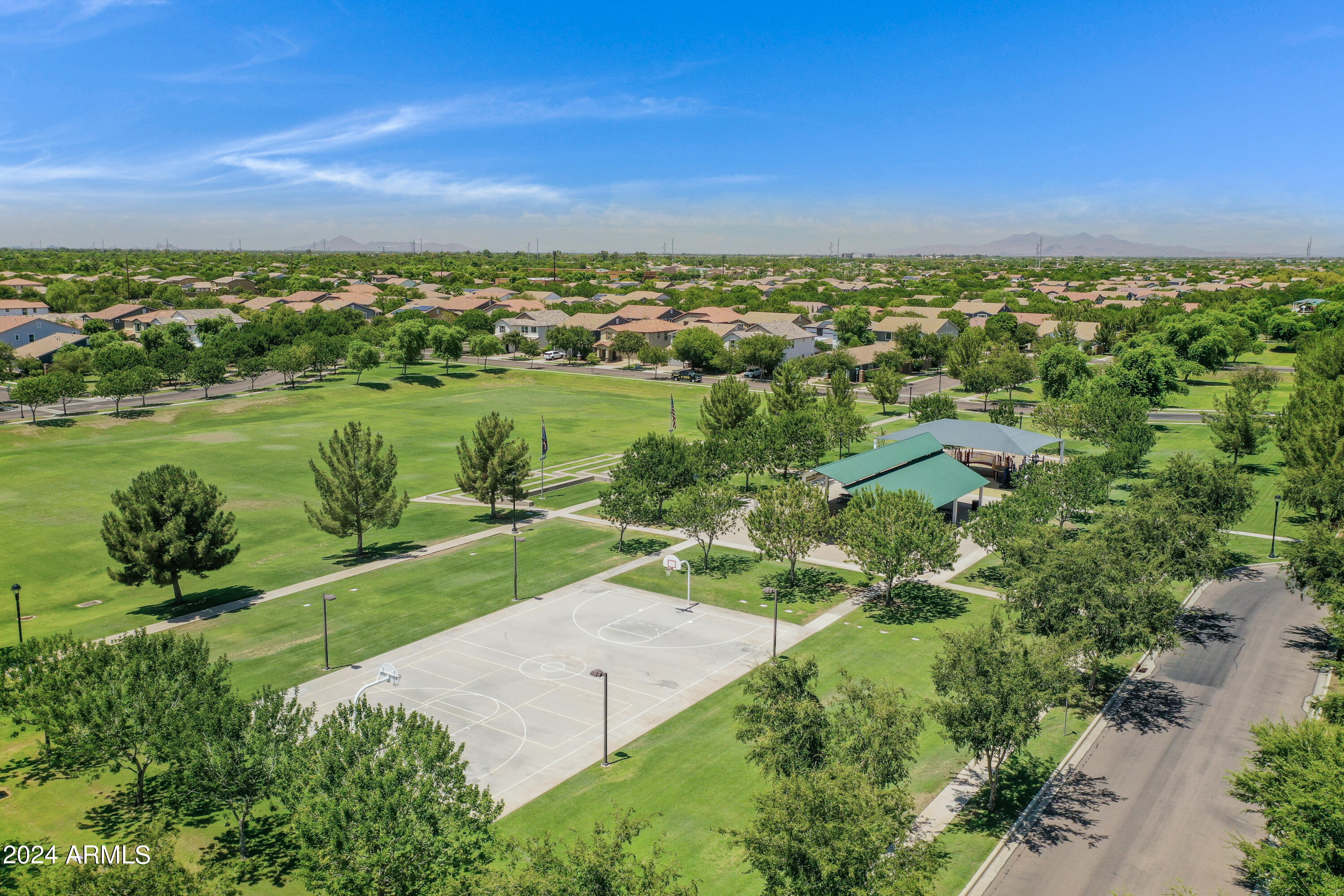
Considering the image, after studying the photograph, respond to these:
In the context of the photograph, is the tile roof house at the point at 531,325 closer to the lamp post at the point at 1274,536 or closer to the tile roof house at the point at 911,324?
the tile roof house at the point at 911,324

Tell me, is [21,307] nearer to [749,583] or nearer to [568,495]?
[568,495]

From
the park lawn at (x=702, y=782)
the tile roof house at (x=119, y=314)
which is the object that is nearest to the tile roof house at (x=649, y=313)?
the tile roof house at (x=119, y=314)

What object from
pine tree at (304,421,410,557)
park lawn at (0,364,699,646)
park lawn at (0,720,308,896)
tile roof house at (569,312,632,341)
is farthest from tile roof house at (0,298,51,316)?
park lawn at (0,720,308,896)

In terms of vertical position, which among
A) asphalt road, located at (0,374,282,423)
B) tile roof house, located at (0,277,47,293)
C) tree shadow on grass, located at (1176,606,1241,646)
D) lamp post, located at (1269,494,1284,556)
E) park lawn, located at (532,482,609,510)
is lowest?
tree shadow on grass, located at (1176,606,1241,646)

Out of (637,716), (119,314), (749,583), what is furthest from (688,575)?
(119,314)

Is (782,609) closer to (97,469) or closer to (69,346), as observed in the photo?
(97,469)

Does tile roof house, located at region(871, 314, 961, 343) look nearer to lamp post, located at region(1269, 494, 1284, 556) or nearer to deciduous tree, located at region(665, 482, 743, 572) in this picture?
lamp post, located at region(1269, 494, 1284, 556)
